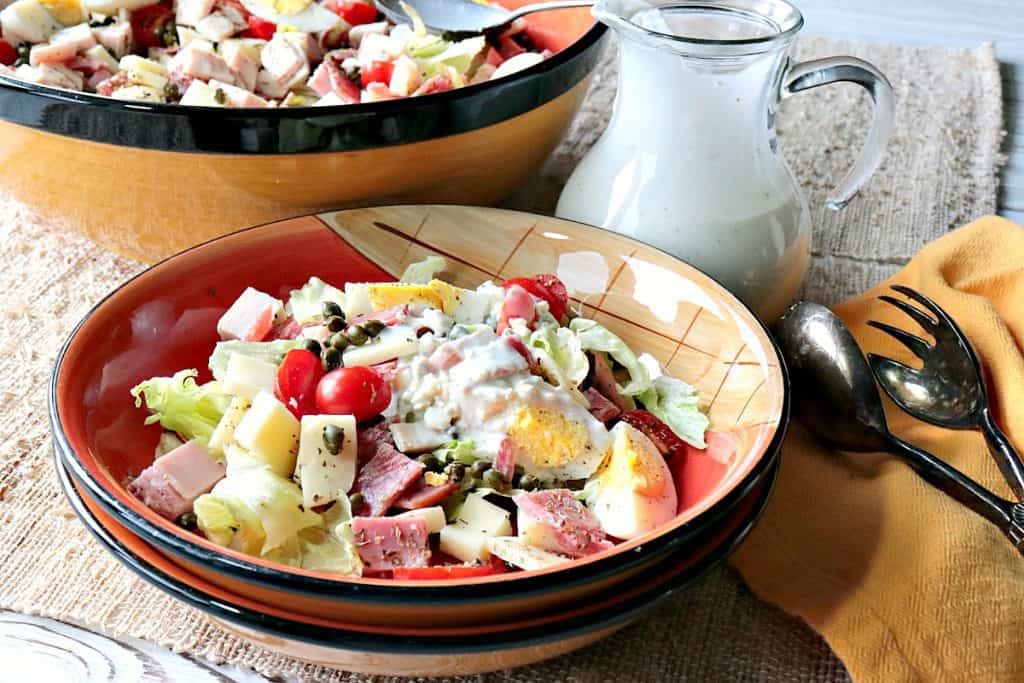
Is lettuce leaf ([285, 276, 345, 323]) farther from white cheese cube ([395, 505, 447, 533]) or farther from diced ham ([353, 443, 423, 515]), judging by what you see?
white cheese cube ([395, 505, 447, 533])

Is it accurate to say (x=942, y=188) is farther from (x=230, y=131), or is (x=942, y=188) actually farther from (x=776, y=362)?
(x=230, y=131)

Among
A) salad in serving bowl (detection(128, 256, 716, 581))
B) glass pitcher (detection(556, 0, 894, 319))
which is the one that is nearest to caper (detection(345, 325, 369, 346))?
salad in serving bowl (detection(128, 256, 716, 581))

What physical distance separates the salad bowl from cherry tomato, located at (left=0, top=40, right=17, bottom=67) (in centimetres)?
131

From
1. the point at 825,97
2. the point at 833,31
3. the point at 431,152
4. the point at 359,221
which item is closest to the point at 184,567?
the point at 359,221

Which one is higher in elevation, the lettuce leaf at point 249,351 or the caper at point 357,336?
the caper at point 357,336

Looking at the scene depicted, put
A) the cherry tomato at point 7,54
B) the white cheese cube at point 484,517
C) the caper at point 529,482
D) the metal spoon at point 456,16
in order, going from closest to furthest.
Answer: the white cheese cube at point 484,517 < the caper at point 529,482 < the cherry tomato at point 7,54 < the metal spoon at point 456,16

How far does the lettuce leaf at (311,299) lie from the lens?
194 centimetres

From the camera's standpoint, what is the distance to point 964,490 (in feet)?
5.89

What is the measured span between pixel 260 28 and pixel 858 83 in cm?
126

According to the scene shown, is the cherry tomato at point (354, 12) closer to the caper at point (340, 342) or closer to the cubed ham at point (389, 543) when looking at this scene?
the caper at point (340, 342)

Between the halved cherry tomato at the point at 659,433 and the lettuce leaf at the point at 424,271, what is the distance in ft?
1.56

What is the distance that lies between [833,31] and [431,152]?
2131mm

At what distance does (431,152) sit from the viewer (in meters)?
2.17

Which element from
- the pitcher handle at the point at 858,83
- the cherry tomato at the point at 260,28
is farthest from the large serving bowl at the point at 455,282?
the cherry tomato at the point at 260,28
